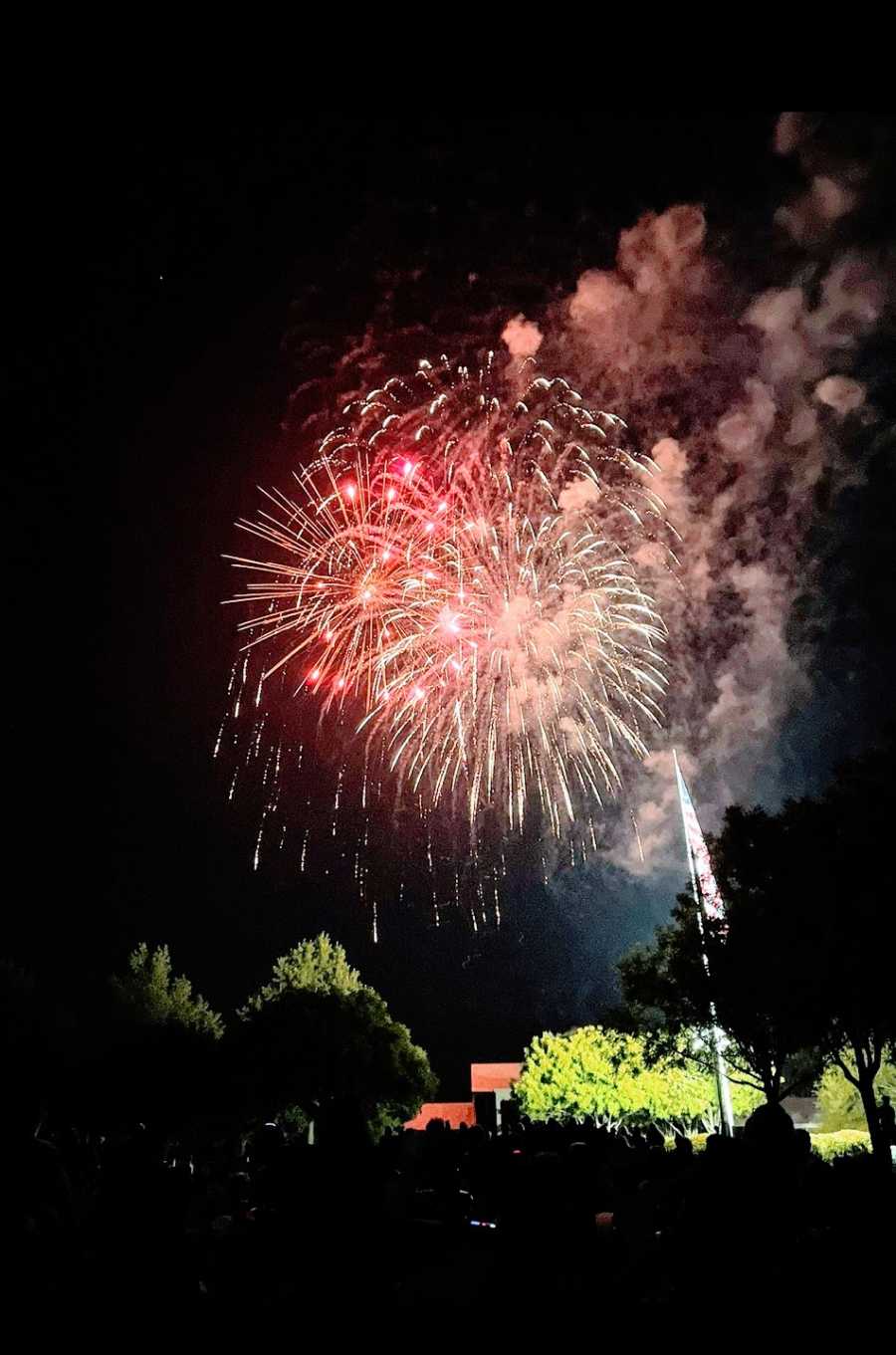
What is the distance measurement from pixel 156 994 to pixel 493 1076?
35.6 m

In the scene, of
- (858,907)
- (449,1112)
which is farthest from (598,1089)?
(858,907)

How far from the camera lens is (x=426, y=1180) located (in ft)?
32.5

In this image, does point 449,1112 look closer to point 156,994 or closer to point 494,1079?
point 494,1079

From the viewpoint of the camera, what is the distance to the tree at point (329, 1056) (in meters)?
43.9

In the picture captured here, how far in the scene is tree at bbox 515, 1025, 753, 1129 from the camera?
2333 inches

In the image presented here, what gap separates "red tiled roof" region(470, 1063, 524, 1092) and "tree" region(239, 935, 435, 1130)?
1212 inches

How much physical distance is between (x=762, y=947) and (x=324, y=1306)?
23.5 metres

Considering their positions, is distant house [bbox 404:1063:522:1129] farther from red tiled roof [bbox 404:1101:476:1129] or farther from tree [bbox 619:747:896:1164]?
tree [bbox 619:747:896:1164]

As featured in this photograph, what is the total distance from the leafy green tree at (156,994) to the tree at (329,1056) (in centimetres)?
1915

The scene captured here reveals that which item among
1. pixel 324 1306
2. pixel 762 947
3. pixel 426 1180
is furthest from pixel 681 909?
pixel 324 1306

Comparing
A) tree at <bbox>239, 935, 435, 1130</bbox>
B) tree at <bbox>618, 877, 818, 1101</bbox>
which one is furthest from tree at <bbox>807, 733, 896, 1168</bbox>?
tree at <bbox>239, 935, 435, 1130</bbox>

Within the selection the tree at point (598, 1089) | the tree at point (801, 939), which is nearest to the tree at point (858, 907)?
the tree at point (801, 939)

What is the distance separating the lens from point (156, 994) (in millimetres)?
65000

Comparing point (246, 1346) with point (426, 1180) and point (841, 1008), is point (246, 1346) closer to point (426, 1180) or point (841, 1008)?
point (426, 1180)
